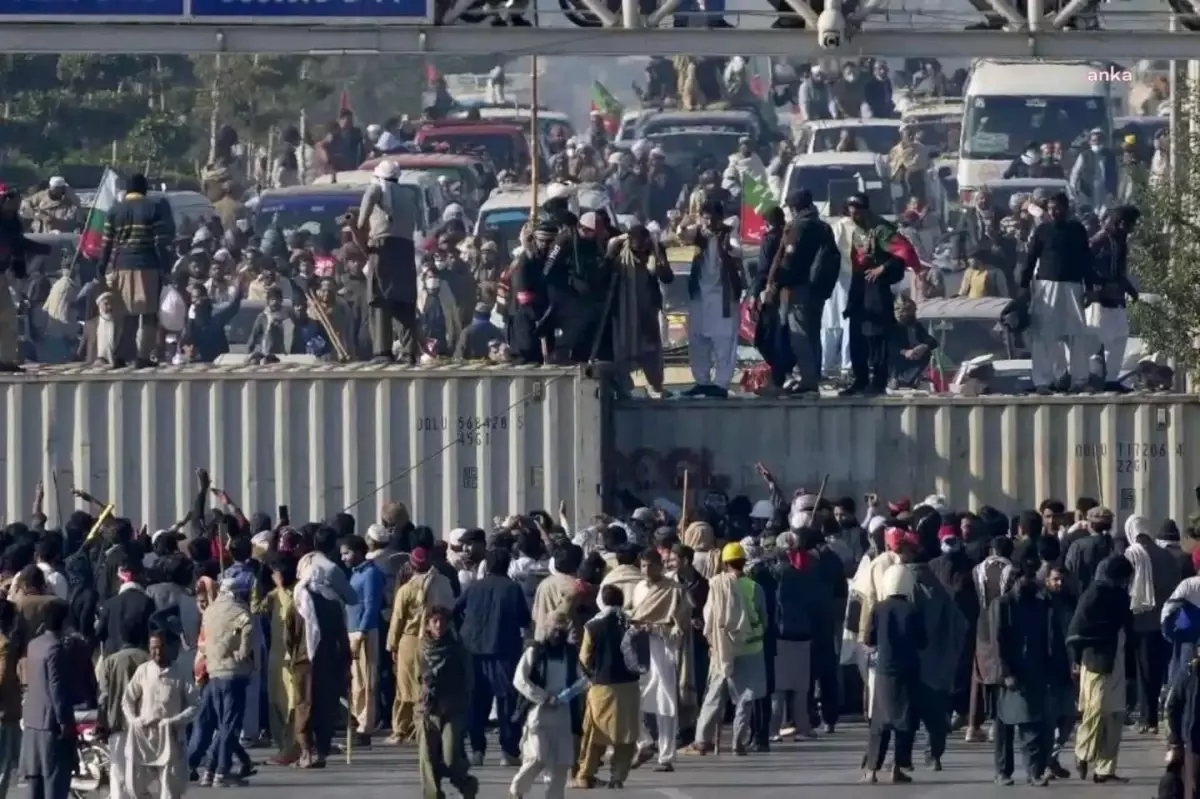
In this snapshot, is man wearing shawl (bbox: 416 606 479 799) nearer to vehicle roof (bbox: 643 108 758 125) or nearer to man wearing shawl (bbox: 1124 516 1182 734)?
man wearing shawl (bbox: 1124 516 1182 734)

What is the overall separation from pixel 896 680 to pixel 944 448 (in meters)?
5.78

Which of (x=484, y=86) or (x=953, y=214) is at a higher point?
(x=484, y=86)

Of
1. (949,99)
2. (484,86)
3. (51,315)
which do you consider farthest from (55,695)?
(484,86)

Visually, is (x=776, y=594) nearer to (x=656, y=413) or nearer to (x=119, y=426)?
(x=656, y=413)

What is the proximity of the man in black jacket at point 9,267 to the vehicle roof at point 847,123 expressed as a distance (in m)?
23.2

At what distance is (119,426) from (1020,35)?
25.0ft

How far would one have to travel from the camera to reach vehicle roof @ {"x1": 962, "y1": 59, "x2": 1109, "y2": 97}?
4316 cm

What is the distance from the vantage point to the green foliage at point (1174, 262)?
23.1m

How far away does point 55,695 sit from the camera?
52.4ft

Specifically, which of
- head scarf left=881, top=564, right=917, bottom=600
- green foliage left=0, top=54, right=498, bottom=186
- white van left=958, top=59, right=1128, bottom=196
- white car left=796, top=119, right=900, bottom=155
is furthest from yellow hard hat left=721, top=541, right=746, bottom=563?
green foliage left=0, top=54, right=498, bottom=186

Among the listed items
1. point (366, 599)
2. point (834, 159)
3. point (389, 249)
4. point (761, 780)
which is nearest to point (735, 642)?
point (761, 780)

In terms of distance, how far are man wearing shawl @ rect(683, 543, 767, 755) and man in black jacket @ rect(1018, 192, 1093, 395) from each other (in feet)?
18.0

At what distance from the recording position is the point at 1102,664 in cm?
1816

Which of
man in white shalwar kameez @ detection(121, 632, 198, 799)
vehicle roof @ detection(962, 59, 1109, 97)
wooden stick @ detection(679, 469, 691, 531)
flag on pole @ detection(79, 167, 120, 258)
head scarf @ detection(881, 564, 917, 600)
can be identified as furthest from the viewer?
vehicle roof @ detection(962, 59, 1109, 97)
